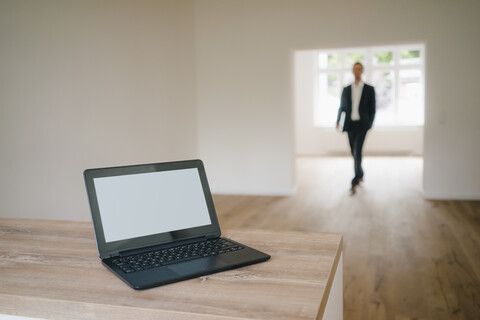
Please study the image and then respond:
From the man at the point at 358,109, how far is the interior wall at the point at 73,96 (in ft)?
7.05

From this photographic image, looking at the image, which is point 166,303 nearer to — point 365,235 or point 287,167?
point 365,235

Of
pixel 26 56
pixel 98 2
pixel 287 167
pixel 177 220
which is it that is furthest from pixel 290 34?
pixel 177 220

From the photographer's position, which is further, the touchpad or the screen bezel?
the screen bezel

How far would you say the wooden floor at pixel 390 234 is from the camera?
2.62 m

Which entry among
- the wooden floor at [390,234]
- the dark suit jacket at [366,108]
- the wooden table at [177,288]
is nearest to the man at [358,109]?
the dark suit jacket at [366,108]

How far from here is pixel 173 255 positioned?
994 millimetres

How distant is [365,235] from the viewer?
13.2 feet

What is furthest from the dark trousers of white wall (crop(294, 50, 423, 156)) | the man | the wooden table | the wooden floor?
the wooden table

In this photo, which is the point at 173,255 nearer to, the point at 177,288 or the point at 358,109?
the point at 177,288

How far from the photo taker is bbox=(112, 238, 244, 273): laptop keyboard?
0.94 meters

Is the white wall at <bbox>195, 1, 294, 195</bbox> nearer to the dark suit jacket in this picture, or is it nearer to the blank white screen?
the dark suit jacket

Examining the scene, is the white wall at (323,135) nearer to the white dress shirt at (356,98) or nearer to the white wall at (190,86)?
the white dress shirt at (356,98)

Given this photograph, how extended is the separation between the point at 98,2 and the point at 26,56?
93 cm

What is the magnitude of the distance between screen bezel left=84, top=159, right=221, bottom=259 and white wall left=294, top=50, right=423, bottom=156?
30.1ft
